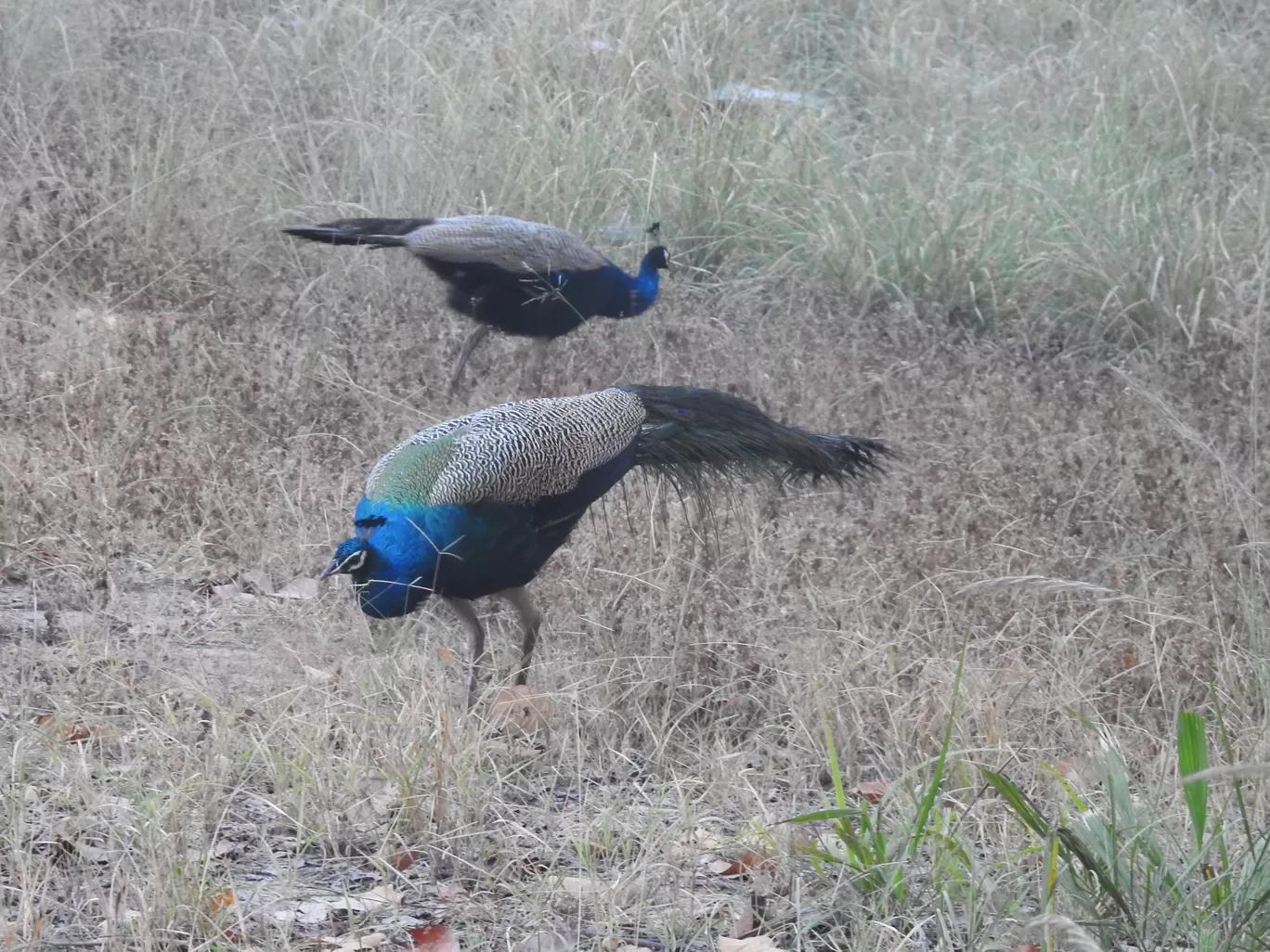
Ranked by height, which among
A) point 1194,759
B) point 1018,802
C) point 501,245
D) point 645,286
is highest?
point 1194,759

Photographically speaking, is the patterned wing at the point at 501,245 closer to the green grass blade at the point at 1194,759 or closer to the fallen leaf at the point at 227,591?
the fallen leaf at the point at 227,591

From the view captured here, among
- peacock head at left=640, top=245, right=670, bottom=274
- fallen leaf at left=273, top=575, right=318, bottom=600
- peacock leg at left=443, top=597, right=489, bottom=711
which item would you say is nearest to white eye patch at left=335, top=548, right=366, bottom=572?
peacock leg at left=443, top=597, right=489, bottom=711

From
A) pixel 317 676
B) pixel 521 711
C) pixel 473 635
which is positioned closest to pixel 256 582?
pixel 473 635

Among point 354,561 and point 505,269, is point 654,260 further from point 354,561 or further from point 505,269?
point 354,561

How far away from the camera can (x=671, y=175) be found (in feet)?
21.7

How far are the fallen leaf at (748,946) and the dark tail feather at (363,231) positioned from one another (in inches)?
136

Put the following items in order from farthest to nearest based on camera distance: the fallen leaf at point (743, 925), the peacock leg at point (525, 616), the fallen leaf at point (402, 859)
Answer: the peacock leg at point (525, 616) < the fallen leaf at point (402, 859) < the fallen leaf at point (743, 925)

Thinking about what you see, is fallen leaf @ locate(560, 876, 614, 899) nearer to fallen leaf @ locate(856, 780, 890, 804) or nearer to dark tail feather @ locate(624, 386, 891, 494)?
fallen leaf @ locate(856, 780, 890, 804)

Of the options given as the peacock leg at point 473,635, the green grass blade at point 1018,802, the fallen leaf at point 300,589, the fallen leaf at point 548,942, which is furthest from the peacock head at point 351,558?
the green grass blade at point 1018,802

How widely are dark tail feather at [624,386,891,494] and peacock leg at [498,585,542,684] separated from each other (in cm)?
52

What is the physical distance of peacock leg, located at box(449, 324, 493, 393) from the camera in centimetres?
532

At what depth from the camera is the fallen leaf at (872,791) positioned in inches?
118

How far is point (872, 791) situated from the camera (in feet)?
9.84

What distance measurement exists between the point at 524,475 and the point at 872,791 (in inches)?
42.2
